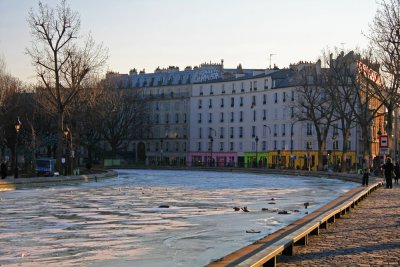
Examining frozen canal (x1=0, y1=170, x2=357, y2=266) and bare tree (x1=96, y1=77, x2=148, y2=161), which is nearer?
frozen canal (x1=0, y1=170, x2=357, y2=266)

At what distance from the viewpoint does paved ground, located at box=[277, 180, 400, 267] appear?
37.9 ft

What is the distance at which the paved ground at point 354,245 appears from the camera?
11537mm

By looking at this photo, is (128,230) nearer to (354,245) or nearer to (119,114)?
(354,245)

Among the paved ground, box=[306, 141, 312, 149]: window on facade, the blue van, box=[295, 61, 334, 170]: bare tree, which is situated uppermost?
box=[295, 61, 334, 170]: bare tree

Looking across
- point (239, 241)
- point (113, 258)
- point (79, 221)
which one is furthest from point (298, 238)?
point (79, 221)

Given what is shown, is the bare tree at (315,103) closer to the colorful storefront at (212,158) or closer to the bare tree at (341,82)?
the bare tree at (341,82)

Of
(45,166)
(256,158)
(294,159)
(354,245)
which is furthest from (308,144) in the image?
(354,245)

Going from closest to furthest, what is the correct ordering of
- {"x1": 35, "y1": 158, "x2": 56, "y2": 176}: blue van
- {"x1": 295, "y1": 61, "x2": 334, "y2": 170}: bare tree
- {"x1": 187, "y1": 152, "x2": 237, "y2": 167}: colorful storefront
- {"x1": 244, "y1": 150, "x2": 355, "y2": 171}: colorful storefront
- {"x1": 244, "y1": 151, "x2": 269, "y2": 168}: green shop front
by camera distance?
{"x1": 35, "y1": 158, "x2": 56, "y2": 176}: blue van → {"x1": 295, "y1": 61, "x2": 334, "y2": 170}: bare tree → {"x1": 244, "y1": 150, "x2": 355, "y2": 171}: colorful storefront → {"x1": 244, "y1": 151, "x2": 269, "y2": 168}: green shop front → {"x1": 187, "y1": 152, "x2": 237, "y2": 167}: colorful storefront

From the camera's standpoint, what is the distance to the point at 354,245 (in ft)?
44.5

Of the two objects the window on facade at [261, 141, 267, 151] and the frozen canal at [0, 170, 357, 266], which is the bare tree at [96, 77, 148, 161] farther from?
the frozen canal at [0, 170, 357, 266]

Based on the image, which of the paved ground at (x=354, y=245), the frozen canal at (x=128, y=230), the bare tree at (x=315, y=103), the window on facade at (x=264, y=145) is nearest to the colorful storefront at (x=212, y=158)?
the window on facade at (x=264, y=145)

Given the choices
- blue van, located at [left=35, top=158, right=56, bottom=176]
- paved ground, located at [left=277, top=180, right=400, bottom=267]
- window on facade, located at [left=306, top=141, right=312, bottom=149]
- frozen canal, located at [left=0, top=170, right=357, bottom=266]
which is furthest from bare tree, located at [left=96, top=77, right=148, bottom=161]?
paved ground, located at [left=277, top=180, right=400, bottom=267]

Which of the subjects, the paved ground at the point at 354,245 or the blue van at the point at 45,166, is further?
the blue van at the point at 45,166

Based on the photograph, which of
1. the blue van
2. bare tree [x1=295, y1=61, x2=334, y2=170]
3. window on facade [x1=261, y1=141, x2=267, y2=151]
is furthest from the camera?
window on facade [x1=261, y1=141, x2=267, y2=151]
